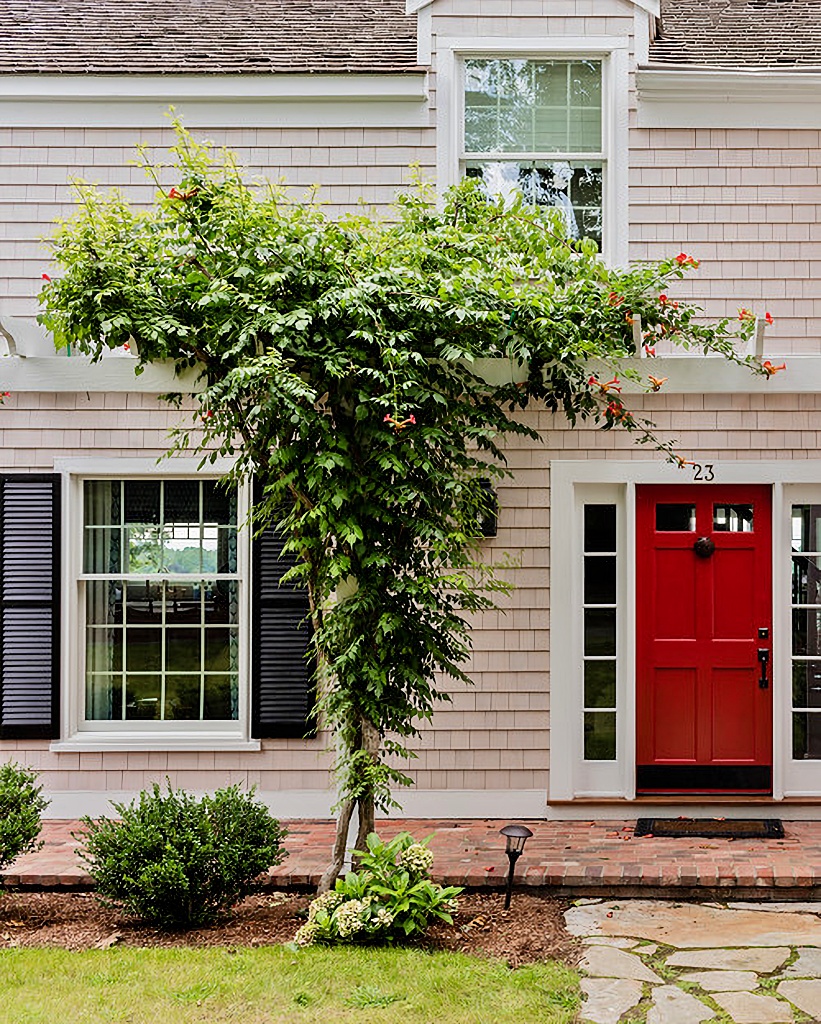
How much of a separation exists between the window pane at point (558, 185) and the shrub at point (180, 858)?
405cm

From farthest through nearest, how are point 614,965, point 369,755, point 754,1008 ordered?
point 369,755 < point 614,965 < point 754,1008

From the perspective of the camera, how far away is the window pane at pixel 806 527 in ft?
22.6

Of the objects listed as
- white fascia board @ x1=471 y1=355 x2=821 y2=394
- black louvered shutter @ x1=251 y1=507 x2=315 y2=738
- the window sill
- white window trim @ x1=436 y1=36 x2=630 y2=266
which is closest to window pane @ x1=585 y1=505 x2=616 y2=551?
white fascia board @ x1=471 y1=355 x2=821 y2=394

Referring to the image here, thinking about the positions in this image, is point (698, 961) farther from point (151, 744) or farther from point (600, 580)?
point (151, 744)

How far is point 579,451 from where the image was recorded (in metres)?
6.86

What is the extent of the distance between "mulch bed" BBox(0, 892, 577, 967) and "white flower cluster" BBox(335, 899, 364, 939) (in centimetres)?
32

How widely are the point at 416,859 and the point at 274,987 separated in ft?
2.99

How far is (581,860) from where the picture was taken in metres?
5.76

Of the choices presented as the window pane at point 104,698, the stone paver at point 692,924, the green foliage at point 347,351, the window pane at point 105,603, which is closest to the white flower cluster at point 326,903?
the green foliage at point 347,351

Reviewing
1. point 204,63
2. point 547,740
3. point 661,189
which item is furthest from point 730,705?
point 204,63

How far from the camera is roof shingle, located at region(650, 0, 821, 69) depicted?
6.85m

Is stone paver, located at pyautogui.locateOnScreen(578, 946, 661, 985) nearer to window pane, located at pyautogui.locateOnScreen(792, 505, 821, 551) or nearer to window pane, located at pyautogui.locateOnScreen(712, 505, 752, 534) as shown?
window pane, located at pyautogui.locateOnScreen(712, 505, 752, 534)

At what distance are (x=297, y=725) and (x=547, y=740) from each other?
1.52 m

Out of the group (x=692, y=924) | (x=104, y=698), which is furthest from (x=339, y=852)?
(x=104, y=698)
